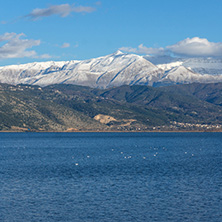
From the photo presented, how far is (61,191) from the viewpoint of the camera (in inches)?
3634

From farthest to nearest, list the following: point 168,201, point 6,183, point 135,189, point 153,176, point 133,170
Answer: point 133,170 → point 153,176 → point 6,183 → point 135,189 → point 168,201

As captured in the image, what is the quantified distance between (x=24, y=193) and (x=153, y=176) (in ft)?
129

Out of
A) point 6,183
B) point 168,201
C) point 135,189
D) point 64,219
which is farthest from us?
point 6,183

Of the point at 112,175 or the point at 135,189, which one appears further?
the point at 112,175

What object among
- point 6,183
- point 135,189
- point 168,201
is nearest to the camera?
point 168,201

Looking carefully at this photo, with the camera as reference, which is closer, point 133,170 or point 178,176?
point 178,176

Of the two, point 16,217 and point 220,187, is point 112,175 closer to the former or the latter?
point 220,187

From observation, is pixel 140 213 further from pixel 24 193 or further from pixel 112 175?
pixel 112 175

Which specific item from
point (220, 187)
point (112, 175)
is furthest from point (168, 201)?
point (112, 175)

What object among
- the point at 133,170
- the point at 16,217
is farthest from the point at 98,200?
the point at 133,170

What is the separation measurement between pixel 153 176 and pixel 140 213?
43578 millimetres

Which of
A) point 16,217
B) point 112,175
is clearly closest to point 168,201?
point 16,217

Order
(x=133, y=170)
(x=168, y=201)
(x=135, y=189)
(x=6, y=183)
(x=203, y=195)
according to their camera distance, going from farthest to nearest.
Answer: (x=133, y=170) < (x=6, y=183) < (x=135, y=189) < (x=203, y=195) < (x=168, y=201)

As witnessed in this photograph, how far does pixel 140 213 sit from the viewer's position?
7369cm
